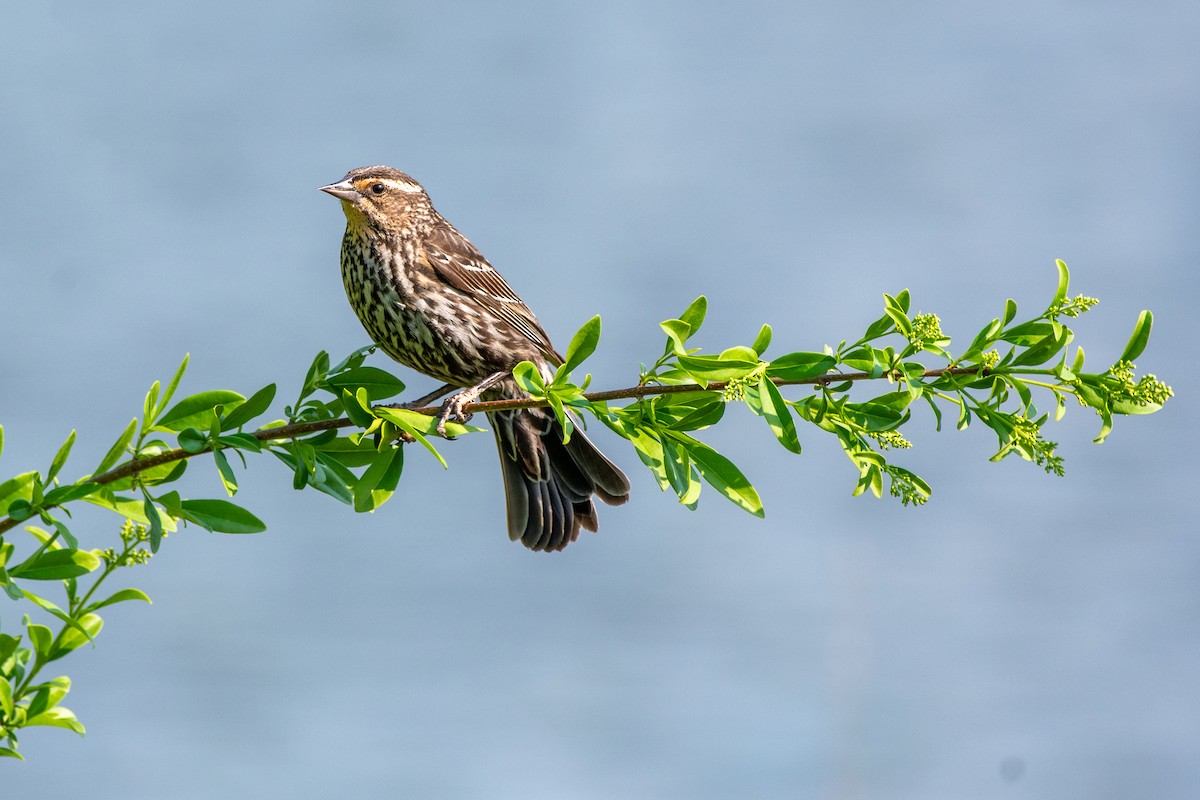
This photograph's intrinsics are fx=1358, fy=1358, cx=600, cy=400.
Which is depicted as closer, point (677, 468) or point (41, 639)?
point (41, 639)

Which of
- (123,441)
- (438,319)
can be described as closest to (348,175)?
(438,319)

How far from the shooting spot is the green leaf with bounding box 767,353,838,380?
7.08ft

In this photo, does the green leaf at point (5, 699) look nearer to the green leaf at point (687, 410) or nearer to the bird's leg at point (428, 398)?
the green leaf at point (687, 410)

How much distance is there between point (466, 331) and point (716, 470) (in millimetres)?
1816

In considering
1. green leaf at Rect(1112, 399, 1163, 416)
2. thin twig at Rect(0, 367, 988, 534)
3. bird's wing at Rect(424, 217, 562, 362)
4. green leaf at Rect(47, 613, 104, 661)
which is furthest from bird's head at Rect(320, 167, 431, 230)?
green leaf at Rect(1112, 399, 1163, 416)

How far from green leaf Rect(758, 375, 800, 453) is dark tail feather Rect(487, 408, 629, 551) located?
1.44 meters

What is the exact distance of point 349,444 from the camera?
2309 millimetres

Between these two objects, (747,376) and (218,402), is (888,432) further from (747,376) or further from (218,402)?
(218,402)

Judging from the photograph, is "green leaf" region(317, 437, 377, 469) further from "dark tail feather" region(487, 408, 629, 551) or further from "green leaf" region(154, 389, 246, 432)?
"dark tail feather" region(487, 408, 629, 551)

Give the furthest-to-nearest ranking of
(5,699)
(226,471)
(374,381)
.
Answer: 1. (374,381)
2. (226,471)
3. (5,699)

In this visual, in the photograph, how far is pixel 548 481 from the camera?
3.75 metres

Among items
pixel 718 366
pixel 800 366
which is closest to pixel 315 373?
pixel 718 366

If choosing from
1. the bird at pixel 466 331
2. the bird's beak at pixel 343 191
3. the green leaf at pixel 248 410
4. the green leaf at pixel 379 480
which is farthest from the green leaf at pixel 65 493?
the bird's beak at pixel 343 191

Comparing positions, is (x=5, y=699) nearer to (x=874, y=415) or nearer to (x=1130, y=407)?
(x=874, y=415)
